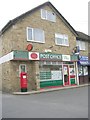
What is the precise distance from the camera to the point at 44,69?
21.6 meters

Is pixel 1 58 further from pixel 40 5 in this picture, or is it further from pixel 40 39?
pixel 40 5

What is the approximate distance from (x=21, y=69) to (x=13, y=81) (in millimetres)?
1493

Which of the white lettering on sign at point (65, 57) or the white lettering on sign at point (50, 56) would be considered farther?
the white lettering on sign at point (65, 57)

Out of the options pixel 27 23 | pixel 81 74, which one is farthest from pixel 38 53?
pixel 81 74

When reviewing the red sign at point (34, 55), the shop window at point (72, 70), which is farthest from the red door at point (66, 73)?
the red sign at point (34, 55)

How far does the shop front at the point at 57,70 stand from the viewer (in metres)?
21.4

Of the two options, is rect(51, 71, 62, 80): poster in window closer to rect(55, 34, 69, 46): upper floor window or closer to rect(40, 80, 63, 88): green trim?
rect(40, 80, 63, 88): green trim

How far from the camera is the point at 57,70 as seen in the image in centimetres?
2294

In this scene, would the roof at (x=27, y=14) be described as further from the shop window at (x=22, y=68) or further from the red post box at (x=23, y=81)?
the red post box at (x=23, y=81)

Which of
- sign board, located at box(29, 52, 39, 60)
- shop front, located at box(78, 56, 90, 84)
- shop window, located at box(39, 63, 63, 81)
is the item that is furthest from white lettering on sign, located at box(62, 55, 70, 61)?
sign board, located at box(29, 52, 39, 60)

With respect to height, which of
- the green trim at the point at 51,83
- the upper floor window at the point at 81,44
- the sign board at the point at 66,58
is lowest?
the green trim at the point at 51,83

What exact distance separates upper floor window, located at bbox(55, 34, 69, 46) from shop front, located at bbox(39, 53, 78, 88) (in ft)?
4.75

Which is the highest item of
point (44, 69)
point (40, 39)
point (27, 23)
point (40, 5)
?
point (40, 5)

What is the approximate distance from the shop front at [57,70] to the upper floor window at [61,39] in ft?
4.75
